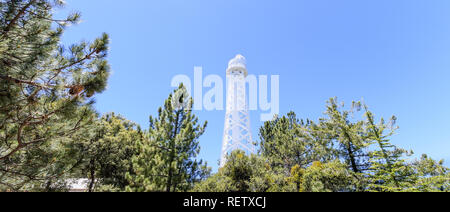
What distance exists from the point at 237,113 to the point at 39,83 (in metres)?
19.4

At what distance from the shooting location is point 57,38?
3482mm

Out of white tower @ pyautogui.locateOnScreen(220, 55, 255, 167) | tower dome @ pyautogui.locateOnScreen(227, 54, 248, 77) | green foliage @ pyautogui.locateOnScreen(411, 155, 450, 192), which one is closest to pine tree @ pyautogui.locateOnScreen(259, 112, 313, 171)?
green foliage @ pyautogui.locateOnScreen(411, 155, 450, 192)

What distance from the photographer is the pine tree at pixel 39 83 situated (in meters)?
3.01

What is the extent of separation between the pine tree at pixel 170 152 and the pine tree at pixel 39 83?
6.42 ft

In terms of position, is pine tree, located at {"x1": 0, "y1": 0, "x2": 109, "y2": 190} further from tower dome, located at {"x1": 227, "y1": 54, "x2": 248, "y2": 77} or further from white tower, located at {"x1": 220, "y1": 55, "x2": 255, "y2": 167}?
tower dome, located at {"x1": 227, "y1": 54, "x2": 248, "y2": 77}

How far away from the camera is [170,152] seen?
5.45 meters

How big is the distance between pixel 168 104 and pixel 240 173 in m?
7.61

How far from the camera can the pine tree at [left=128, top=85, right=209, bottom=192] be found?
5082 millimetres

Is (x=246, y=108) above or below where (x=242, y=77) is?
below

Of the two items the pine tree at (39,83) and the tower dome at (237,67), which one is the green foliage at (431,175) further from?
the tower dome at (237,67)

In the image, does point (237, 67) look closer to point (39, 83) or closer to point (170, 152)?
point (170, 152)

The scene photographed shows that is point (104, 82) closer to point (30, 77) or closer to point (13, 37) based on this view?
point (30, 77)

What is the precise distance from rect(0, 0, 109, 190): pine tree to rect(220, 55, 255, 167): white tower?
16.8 meters
